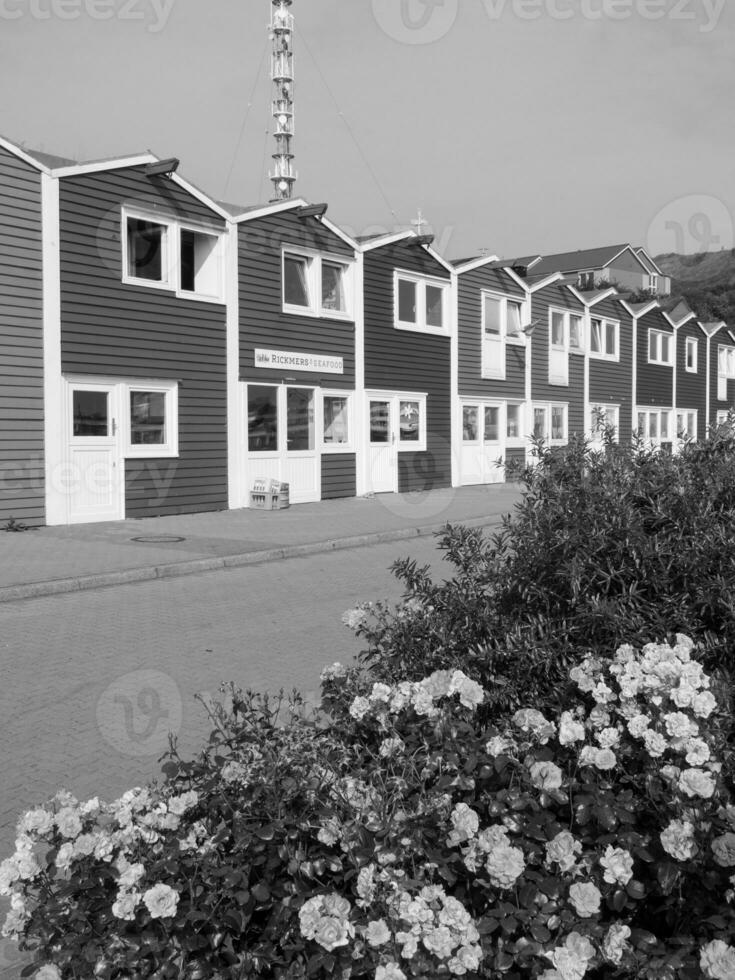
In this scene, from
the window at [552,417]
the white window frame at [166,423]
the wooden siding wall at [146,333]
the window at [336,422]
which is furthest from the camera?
the window at [552,417]

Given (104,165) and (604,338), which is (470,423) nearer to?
(604,338)

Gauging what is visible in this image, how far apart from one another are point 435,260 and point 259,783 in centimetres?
2354

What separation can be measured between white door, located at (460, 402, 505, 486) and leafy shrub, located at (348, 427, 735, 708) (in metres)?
22.5

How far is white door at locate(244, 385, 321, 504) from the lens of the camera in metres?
19.7

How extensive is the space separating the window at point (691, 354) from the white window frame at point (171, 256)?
27629 mm

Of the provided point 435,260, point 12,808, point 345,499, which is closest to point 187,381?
point 345,499

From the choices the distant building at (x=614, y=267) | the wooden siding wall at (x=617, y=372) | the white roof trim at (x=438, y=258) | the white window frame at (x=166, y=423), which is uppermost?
the distant building at (x=614, y=267)

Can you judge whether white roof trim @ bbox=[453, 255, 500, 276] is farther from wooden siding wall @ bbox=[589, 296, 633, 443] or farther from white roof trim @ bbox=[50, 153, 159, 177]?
white roof trim @ bbox=[50, 153, 159, 177]

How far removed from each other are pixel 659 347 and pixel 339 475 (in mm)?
21543

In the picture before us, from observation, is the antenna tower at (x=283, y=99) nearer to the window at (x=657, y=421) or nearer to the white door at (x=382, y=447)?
the window at (x=657, y=421)

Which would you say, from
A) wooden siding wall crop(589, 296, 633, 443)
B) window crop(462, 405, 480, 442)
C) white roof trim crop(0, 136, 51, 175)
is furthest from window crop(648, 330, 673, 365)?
white roof trim crop(0, 136, 51, 175)

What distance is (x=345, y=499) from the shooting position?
22.0 m

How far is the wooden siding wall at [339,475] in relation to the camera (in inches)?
854

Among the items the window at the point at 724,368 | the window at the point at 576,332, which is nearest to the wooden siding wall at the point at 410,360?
the window at the point at 576,332
